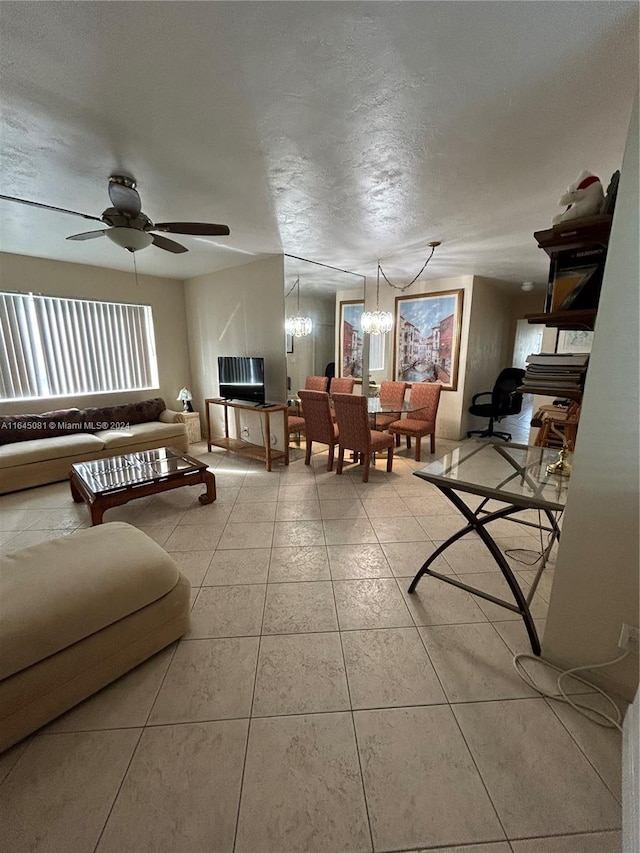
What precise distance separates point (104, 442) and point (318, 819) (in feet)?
12.7

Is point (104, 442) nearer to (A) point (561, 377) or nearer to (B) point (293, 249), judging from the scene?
(B) point (293, 249)

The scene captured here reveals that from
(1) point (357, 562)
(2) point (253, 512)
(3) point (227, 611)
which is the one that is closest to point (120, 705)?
(3) point (227, 611)

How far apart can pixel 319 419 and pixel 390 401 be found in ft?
3.75

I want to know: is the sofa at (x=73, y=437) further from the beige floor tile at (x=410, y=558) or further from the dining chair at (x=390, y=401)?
the beige floor tile at (x=410, y=558)

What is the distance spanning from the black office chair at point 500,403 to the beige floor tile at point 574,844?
15.8ft

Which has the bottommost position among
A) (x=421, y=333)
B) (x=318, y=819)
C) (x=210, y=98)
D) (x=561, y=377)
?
(x=318, y=819)

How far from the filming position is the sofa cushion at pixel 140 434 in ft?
12.9

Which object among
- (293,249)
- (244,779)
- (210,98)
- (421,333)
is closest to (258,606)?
(244,779)

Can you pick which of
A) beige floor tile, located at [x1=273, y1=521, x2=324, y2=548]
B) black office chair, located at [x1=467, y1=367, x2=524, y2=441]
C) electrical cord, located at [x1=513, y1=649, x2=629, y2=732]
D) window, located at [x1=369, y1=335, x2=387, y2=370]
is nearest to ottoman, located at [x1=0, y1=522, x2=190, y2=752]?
beige floor tile, located at [x1=273, y1=521, x2=324, y2=548]

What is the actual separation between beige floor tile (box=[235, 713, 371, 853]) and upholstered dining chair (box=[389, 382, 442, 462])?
3.22 metres

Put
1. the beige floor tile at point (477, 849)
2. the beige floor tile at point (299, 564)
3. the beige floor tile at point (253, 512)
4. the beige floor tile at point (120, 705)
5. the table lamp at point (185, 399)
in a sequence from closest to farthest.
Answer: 1. the beige floor tile at point (477, 849)
2. the beige floor tile at point (120, 705)
3. the beige floor tile at point (299, 564)
4. the beige floor tile at point (253, 512)
5. the table lamp at point (185, 399)

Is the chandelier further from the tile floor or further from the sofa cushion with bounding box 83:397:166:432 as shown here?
the tile floor

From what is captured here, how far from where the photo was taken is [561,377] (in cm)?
151

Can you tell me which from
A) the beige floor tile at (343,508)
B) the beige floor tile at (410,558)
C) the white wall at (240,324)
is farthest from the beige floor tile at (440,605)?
the white wall at (240,324)
